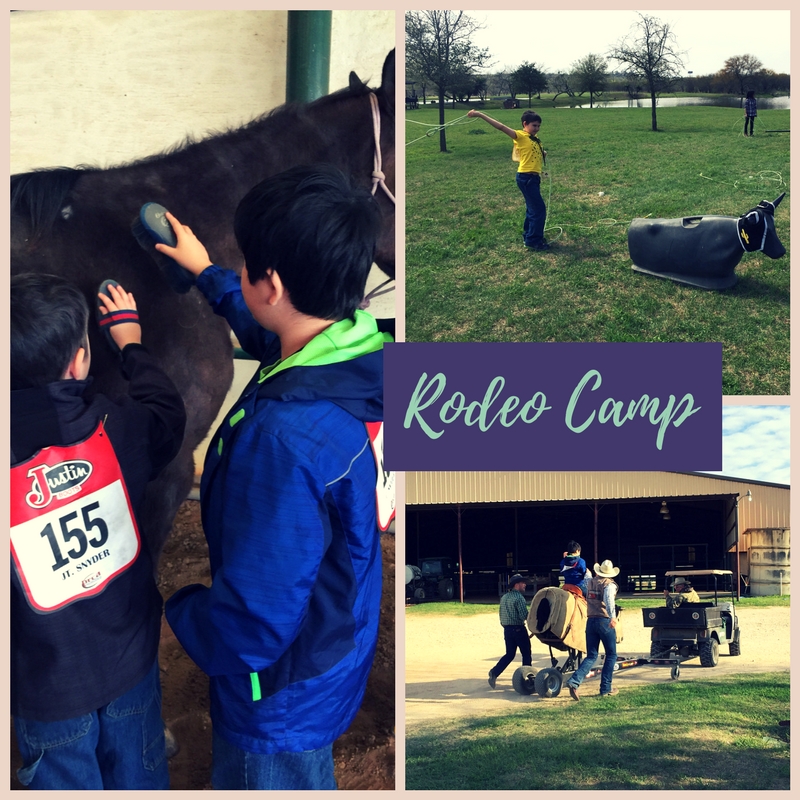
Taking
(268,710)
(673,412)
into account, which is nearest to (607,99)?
(673,412)

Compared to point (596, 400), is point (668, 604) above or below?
below

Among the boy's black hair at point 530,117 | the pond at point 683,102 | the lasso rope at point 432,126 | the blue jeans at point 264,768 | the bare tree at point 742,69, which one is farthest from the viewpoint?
the pond at point 683,102

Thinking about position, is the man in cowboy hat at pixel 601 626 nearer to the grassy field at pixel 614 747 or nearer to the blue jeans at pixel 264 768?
the grassy field at pixel 614 747

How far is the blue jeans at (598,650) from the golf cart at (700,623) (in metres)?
0.18

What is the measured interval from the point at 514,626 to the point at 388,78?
2448mm

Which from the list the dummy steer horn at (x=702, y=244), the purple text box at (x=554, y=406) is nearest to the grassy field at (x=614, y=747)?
the purple text box at (x=554, y=406)

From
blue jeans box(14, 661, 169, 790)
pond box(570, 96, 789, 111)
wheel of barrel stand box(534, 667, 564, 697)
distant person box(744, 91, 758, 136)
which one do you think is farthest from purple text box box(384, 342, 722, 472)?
distant person box(744, 91, 758, 136)

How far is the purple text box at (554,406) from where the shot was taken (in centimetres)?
336

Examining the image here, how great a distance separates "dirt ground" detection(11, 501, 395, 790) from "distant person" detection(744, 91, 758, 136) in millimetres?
4232

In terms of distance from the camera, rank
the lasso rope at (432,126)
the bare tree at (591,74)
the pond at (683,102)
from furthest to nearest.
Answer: the pond at (683,102) → the bare tree at (591,74) → the lasso rope at (432,126)

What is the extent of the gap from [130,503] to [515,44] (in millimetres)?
3091

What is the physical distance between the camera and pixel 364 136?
3.30 metres

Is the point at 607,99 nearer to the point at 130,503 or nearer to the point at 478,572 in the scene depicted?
the point at 478,572

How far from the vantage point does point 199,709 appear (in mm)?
3449
